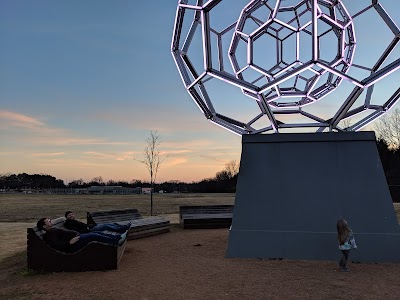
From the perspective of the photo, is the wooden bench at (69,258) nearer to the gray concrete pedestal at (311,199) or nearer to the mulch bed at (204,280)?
the mulch bed at (204,280)

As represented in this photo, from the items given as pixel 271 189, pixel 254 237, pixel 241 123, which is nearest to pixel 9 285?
pixel 254 237

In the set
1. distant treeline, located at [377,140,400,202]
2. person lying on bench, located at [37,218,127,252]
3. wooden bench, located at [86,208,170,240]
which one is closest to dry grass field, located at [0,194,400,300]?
person lying on bench, located at [37,218,127,252]

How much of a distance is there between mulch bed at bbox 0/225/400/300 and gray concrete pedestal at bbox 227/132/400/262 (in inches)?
16.5

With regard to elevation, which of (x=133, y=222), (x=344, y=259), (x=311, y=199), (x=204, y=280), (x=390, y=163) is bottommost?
(x=204, y=280)

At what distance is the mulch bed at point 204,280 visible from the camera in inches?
231

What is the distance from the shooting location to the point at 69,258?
7.24m

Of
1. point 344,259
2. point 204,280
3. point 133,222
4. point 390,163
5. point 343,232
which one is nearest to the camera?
point 204,280

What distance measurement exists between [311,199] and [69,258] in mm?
5075

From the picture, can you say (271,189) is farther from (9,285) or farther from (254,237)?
(9,285)

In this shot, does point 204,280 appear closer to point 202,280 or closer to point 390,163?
point 202,280

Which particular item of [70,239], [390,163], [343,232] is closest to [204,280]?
[70,239]

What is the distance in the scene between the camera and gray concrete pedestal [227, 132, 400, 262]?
27.1ft

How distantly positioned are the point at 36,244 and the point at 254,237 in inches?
170

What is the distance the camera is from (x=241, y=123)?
10.5 meters
